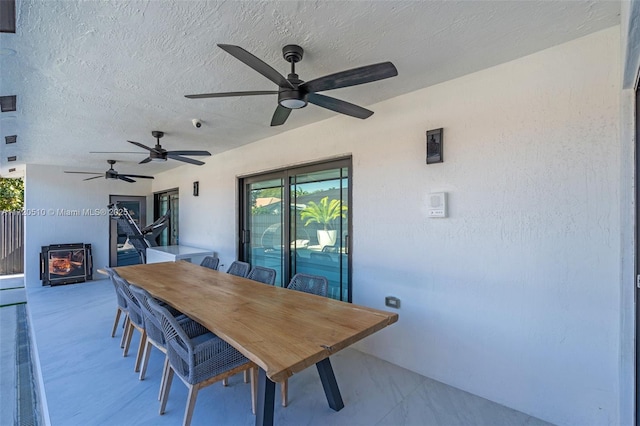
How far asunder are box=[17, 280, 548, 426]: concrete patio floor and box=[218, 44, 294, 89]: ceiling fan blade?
7.32 feet

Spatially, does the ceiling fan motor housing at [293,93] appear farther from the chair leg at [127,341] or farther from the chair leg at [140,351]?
the chair leg at [127,341]

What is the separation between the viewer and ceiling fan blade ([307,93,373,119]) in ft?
6.59

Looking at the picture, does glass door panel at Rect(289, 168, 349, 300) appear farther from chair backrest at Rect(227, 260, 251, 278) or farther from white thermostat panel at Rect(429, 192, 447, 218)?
white thermostat panel at Rect(429, 192, 447, 218)

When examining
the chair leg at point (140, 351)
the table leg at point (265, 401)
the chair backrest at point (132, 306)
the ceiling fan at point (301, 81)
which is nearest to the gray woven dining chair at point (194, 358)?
the table leg at point (265, 401)

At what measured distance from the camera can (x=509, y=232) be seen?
2209 mm

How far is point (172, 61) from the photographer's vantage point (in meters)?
2.14

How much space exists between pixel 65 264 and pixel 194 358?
635 cm

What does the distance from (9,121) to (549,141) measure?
5156mm

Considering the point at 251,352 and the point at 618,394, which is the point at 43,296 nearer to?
the point at 251,352

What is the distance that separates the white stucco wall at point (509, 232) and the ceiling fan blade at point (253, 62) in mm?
1447

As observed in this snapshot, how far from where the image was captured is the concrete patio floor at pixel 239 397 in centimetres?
206

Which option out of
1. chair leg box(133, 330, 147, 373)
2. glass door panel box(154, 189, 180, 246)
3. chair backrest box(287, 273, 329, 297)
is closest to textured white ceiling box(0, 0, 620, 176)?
chair backrest box(287, 273, 329, 297)

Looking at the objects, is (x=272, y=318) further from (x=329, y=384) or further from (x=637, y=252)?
(x=637, y=252)

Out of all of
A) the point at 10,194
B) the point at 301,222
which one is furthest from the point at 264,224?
the point at 10,194
